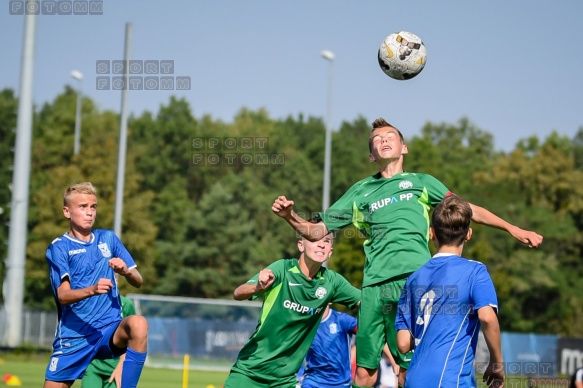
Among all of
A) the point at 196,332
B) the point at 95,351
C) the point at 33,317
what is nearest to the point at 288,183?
the point at 33,317

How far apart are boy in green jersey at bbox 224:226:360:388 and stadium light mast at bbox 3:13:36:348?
17.5m

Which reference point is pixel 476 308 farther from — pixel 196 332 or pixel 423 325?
pixel 196 332

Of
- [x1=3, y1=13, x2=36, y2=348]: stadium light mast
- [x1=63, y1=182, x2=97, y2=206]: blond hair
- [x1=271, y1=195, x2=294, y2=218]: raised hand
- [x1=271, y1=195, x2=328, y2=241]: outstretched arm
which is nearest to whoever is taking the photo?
[x1=271, y1=195, x2=294, y2=218]: raised hand

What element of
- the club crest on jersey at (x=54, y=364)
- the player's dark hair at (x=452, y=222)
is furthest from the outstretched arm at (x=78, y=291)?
the player's dark hair at (x=452, y=222)

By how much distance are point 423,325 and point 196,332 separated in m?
24.6

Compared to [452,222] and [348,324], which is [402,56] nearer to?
[452,222]

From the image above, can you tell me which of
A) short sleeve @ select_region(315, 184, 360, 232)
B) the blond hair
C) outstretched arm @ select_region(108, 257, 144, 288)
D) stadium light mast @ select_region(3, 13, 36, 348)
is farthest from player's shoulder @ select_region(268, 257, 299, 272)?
stadium light mast @ select_region(3, 13, 36, 348)

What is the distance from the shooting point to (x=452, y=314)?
5.91m

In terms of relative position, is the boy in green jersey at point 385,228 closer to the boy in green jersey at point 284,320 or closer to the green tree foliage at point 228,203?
the boy in green jersey at point 284,320

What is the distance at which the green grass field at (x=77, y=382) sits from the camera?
1873 centimetres

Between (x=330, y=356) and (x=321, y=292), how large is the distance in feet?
7.72

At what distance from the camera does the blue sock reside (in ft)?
25.8

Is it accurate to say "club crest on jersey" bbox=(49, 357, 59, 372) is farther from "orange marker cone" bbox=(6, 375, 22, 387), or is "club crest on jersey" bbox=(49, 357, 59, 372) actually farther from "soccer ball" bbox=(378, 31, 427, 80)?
"orange marker cone" bbox=(6, 375, 22, 387)

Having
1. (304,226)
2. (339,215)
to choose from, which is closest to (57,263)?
(304,226)
